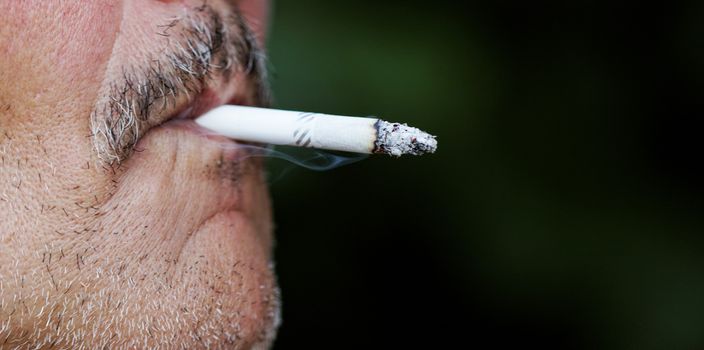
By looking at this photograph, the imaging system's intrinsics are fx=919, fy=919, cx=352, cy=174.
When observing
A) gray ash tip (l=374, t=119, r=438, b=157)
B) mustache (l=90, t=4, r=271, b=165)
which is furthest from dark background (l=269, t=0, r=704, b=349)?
gray ash tip (l=374, t=119, r=438, b=157)

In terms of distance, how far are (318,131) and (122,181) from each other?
17 centimetres

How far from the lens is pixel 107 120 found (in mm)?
749

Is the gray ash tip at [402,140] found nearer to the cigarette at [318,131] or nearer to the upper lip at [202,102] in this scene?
the cigarette at [318,131]

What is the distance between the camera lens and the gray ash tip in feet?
2.42

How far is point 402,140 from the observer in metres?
0.74

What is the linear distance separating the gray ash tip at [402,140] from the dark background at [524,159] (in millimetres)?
1040

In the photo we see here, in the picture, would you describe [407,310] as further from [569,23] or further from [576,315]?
[569,23]

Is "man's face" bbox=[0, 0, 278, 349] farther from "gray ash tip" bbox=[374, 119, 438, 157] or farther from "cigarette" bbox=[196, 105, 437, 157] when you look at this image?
"gray ash tip" bbox=[374, 119, 438, 157]

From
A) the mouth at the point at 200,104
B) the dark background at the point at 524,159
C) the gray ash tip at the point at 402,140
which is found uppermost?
the gray ash tip at the point at 402,140

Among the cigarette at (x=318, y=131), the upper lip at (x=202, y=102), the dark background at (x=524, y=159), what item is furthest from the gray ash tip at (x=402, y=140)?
the dark background at (x=524, y=159)

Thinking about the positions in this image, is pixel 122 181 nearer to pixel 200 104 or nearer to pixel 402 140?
pixel 200 104

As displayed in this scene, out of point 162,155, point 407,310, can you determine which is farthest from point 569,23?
point 162,155

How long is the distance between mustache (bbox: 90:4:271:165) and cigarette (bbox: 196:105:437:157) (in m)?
0.04

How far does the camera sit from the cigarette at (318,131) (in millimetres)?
742
